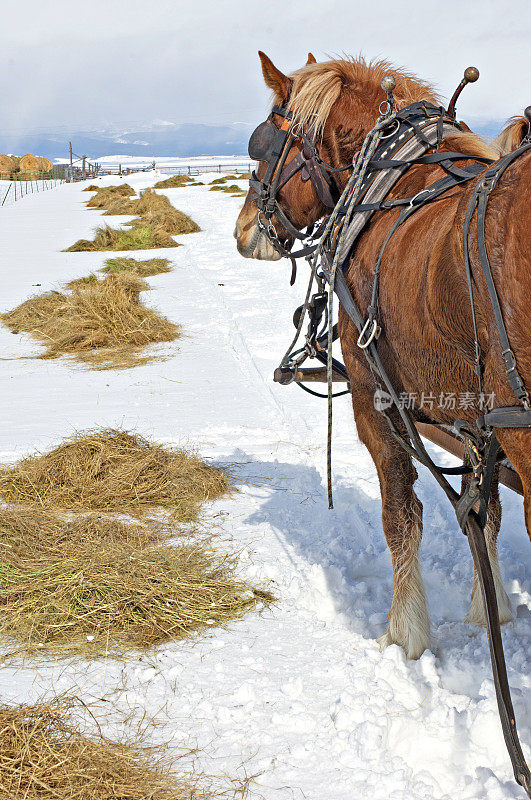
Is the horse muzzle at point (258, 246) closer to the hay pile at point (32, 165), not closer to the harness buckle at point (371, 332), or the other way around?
the harness buckle at point (371, 332)

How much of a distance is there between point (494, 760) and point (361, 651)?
807 millimetres

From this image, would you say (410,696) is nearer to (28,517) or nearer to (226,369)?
(28,517)

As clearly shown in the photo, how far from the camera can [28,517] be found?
3936mm

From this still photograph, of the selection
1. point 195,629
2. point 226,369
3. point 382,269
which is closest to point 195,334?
point 226,369

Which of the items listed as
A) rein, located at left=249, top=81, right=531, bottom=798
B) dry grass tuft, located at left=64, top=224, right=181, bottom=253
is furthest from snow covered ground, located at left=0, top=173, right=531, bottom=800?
dry grass tuft, located at left=64, top=224, right=181, bottom=253

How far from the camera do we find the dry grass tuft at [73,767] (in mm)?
2004

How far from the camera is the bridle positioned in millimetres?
3012

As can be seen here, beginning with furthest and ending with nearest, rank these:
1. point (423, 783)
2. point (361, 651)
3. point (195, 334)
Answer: point (195, 334), point (361, 651), point (423, 783)

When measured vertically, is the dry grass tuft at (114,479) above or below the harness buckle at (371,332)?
below

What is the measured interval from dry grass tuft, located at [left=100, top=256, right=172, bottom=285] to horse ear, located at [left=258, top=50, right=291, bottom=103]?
9399 millimetres

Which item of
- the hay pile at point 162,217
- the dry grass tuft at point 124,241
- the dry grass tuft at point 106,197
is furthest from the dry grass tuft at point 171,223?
the dry grass tuft at point 106,197

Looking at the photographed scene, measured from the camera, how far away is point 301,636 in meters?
3.05

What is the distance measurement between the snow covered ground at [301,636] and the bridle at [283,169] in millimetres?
1697

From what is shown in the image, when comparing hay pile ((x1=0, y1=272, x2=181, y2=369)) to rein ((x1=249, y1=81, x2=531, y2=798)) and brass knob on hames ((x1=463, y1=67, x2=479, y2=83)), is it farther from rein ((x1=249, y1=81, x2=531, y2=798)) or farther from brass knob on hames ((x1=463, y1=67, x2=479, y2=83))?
brass knob on hames ((x1=463, y1=67, x2=479, y2=83))
